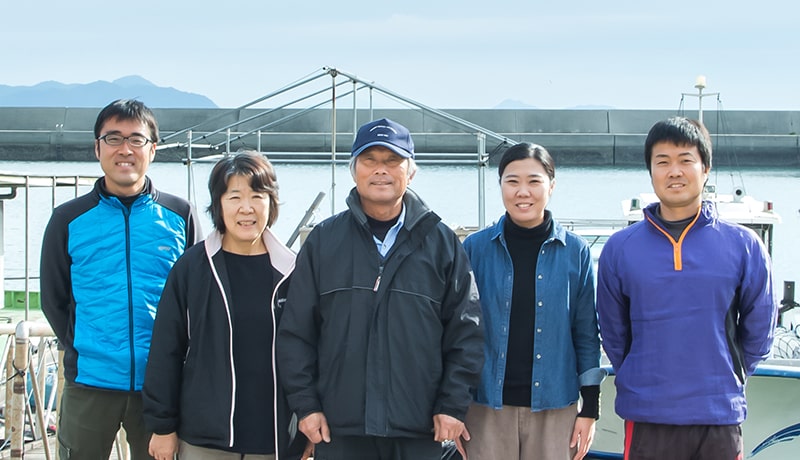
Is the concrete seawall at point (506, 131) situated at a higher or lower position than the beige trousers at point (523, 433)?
higher

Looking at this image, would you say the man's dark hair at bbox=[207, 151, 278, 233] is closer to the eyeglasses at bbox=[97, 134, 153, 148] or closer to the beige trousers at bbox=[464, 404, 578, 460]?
the eyeglasses at bbox=[97, 134, 153, 148]

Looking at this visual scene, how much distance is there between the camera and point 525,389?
3010 mm

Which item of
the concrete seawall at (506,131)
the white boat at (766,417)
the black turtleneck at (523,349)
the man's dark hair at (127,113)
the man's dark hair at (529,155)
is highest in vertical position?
the concrete seawall at (506,131)

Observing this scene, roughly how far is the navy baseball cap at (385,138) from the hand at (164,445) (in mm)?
1095

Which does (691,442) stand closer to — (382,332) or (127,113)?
(382,332)

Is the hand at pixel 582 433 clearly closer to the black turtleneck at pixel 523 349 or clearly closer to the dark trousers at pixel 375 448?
the black turtleneck at pixel 523 349

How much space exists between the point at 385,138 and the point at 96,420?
139cm

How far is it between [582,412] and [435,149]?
40.7 meters

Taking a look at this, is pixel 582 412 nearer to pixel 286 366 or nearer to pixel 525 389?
pixel 525 389

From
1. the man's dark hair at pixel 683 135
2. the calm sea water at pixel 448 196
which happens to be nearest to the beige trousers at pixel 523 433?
the man's dark hair at pixel 683 135

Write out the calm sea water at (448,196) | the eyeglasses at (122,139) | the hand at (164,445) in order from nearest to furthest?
the hand at (164,445) < the eyeglasses at (122,139) < the calm sea water at (448,196)

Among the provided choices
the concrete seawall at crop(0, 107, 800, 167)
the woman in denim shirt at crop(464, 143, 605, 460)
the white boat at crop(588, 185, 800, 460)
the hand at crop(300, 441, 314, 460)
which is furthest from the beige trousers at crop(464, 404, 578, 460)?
the concrete seawall at crop(0, 107, 800, 167)

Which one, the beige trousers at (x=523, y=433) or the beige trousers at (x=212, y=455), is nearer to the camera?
the beige trousers at (x=212, y=455)

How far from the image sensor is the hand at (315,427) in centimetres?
277
